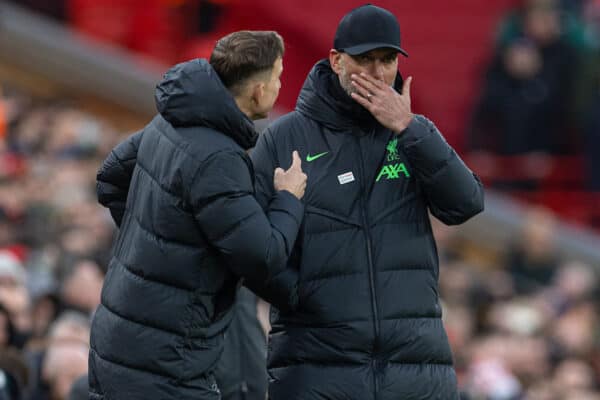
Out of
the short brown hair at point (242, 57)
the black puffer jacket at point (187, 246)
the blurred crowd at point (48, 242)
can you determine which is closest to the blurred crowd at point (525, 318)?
the blurred crowd at point (48, 242)

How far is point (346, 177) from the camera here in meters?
4.61

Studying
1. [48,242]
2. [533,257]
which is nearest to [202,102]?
[48,242]

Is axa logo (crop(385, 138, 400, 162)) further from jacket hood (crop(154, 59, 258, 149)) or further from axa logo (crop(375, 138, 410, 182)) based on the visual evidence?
jacket hood (crop(154, 59, 258, 149))

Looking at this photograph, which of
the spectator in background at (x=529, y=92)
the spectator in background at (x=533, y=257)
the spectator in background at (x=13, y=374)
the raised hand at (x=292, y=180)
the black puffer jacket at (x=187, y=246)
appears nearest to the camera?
the black puffer jacket at (x=187, y=246)

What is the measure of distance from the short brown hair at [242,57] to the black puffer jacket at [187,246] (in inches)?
2.5

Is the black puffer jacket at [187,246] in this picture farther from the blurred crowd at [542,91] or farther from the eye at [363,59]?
the blurred crowd at [542,91]

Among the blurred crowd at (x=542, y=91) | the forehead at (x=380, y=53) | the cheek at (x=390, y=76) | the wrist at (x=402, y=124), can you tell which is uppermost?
the forehead at (x=380, y=53)

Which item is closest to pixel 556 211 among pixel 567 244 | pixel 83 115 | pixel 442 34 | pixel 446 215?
pixel 567 244

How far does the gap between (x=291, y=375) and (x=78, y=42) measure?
32.4ft

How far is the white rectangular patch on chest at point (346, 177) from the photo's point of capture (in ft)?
15.1

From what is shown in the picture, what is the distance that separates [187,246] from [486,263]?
9.52 m

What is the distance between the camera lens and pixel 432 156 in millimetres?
4469

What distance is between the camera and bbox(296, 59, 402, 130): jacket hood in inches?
182

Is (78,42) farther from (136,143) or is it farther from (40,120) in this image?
(136,143)
